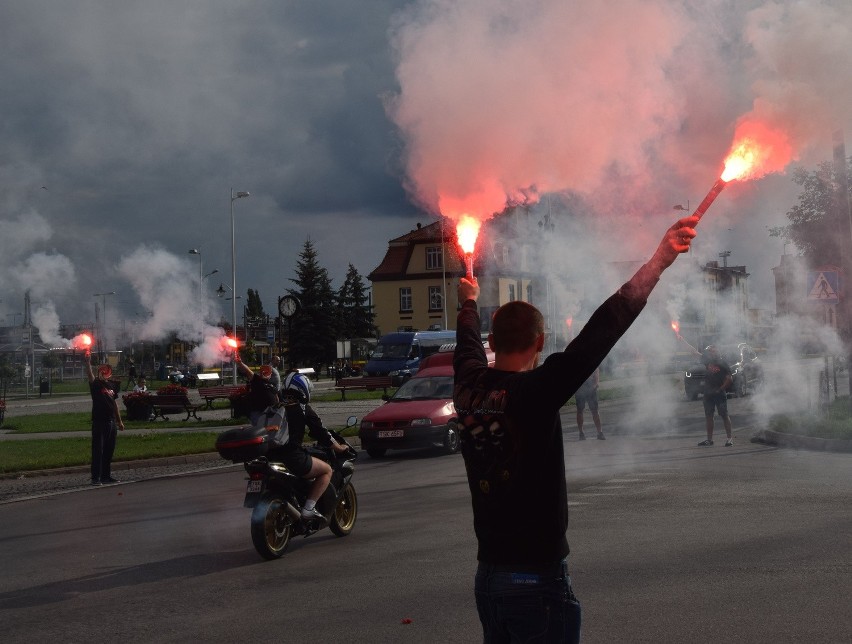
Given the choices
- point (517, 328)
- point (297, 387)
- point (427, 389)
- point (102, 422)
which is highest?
point (517, 328)

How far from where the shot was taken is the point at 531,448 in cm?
329

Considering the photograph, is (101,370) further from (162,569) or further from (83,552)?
(162,569)

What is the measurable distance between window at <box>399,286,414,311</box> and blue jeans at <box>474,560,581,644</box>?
72.4 meters

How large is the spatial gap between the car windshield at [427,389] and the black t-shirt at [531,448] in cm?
1594

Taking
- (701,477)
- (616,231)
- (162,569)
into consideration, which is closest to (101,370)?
(162,569)

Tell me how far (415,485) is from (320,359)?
5850 cm

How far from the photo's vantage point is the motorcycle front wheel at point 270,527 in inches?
339

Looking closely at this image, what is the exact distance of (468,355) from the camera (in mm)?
3887

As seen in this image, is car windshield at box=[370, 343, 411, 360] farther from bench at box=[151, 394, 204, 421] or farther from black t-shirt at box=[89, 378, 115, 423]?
black t-shirt at box=[89, 378, 115, 423]

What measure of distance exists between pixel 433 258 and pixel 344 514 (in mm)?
54434

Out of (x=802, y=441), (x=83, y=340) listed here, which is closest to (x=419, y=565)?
(x=83, y=340)

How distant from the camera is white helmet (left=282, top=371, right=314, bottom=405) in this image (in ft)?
29.5

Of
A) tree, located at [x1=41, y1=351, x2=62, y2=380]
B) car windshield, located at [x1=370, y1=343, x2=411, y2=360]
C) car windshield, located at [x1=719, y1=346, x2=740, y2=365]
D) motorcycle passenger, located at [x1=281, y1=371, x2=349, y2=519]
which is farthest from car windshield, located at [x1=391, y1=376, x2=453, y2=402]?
tree, located at [x1=41, y1=351, x2=62, y2=380]

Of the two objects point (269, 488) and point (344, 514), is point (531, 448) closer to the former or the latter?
point (269, 488)
